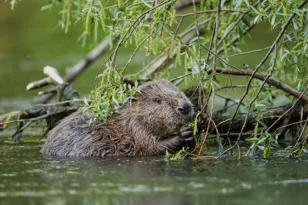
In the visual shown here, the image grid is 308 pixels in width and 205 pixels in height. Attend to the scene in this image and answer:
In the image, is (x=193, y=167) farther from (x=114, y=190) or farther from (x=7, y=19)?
(x=7, y=19)

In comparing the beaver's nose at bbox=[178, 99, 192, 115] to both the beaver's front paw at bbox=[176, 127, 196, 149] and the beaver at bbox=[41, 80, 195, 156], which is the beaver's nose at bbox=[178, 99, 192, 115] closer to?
the beaver at bbox=[41, 80, 195, 156]

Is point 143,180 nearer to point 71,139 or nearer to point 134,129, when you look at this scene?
point 134,129

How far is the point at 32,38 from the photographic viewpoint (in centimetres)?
1597

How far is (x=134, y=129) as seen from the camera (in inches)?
265

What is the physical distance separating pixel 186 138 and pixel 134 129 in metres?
0.50

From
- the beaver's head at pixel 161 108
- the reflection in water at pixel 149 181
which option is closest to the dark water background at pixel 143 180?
the reflection in water at pixel 149 181

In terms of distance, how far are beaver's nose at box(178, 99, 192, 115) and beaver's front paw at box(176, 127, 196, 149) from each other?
0.48ft

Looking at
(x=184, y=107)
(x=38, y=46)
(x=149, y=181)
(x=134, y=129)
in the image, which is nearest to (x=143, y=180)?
(x=149, y=181)

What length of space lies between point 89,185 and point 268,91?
2.54 m

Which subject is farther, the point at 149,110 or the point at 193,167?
the point at 149,110

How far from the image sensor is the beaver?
6.64 metres

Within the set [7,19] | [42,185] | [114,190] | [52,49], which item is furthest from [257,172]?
[7,19]

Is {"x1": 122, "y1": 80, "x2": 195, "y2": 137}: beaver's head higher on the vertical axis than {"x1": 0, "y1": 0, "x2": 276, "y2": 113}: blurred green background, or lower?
lower

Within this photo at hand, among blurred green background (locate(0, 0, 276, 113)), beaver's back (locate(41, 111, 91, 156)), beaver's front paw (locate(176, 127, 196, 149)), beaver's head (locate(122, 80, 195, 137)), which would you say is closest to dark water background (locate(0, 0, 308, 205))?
beaver's back (locate(41, 111, 91, 156))
